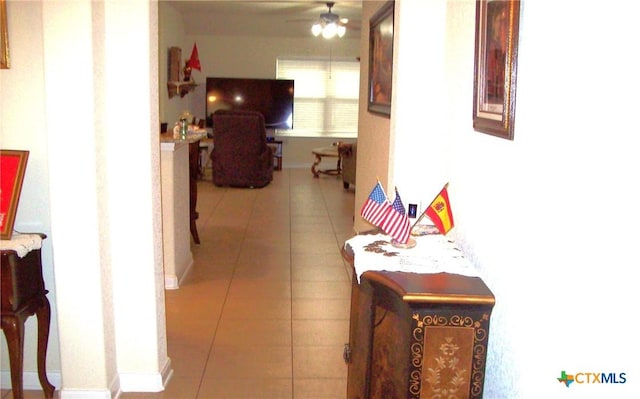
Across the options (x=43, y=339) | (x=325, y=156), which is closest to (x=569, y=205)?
(x=43, y=339)

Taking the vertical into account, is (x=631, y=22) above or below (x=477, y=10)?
below

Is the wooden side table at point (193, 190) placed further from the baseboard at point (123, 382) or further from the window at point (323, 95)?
A: the window at point (323, 95)

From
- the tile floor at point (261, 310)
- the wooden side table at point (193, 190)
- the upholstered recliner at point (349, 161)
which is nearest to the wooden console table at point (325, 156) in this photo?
the upholstered recliner at point (349, 161)

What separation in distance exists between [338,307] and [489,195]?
2093mm

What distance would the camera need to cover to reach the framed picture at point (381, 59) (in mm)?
4152

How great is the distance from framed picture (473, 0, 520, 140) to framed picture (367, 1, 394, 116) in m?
1.83

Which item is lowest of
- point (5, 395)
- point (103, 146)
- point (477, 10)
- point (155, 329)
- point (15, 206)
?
point (5, 395)

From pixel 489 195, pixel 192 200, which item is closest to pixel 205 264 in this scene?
pixel 192 200

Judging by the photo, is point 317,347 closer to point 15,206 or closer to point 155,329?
point 155,329

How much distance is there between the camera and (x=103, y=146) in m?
2.63

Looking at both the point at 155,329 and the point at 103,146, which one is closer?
the point at 103,146

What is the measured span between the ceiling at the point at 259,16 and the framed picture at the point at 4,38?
5.71m

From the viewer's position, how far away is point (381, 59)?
4.51m

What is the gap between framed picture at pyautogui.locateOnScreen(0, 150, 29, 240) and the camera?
8.27 ft
